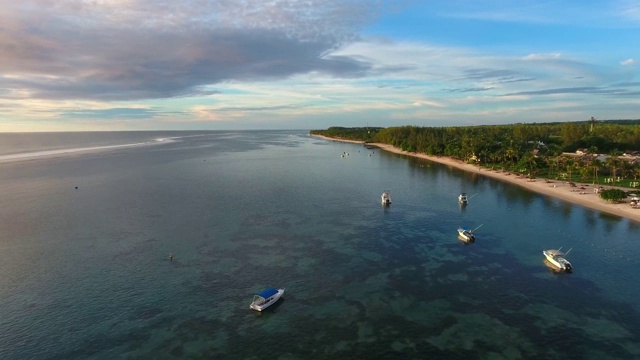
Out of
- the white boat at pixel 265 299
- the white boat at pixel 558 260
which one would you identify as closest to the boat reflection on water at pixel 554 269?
the white boat at pixel 558 260

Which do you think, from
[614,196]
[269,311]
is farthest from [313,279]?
[614,196]

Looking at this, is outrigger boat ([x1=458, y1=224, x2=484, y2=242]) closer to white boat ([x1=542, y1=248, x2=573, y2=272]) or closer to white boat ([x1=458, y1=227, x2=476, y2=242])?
white boat ([x1=458, y1=227, x2=476, y2=242])

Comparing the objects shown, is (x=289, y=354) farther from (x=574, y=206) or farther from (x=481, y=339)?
(x=574, y=206)

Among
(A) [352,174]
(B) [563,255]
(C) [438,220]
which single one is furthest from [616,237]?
(A) [352,174]

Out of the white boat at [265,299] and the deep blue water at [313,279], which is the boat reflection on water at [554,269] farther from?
the white boat at [265,299]

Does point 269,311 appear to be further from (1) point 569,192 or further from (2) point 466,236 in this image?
(1) point 569,192
